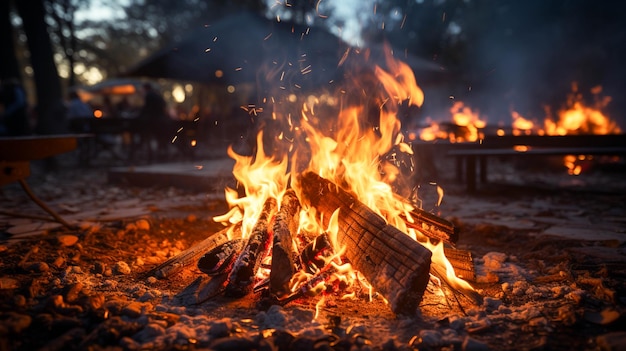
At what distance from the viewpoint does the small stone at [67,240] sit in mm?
3755

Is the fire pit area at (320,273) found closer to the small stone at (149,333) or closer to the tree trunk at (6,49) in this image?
the small stone at (149,333)

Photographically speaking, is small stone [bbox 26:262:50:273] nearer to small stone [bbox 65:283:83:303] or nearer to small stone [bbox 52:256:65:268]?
small stone [bbox 52:256:65:268]

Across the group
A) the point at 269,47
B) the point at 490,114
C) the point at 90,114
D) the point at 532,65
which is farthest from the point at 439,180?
the point at 90,114

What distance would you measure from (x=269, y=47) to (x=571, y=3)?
933 cm

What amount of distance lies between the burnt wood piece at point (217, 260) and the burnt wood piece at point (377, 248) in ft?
2.53

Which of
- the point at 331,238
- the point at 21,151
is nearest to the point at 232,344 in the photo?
the point at 331,238

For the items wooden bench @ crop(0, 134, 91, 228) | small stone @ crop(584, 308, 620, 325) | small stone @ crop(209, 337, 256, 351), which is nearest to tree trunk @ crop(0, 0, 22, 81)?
wooden bench @ crop(0, 134, 91, 228)

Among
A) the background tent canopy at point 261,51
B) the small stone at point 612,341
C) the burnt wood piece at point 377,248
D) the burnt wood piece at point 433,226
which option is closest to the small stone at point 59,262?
the burnt wood piece at point 377,248

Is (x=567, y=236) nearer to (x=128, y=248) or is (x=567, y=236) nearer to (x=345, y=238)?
(x=345, y=238)

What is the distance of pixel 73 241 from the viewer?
12.6 ft

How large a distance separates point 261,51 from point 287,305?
386 inches

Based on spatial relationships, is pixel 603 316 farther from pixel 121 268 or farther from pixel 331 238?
pixel 121 268

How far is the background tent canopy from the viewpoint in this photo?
11031mm

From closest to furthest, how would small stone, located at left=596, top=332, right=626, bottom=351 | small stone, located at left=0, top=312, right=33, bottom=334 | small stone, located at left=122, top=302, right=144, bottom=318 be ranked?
small stone, located at left=596, top=332, right=626, bottom=351
small stone, located at left=0, top=312, right=33, bottom=334
small stone, located at left=122, top=302, right=144, bottom=318
